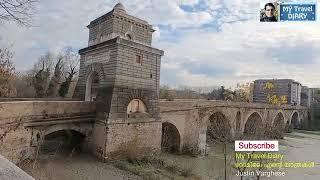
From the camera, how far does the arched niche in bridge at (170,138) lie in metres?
18.7

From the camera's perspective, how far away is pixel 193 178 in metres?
13.2

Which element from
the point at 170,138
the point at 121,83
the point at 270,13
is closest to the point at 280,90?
the point at 170,138

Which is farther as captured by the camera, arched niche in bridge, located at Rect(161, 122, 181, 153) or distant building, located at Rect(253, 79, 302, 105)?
distant building, located at Rect(253, 79, 302, 105)

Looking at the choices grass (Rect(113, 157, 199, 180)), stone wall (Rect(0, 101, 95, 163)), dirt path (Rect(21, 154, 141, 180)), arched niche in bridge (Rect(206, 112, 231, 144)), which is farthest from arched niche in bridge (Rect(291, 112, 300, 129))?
stone wall (Rect(0, 101, 95, 163))

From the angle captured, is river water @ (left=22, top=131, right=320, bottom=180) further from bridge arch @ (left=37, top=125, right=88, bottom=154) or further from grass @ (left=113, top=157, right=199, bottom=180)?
bridge arch @ (left=37, top=125, right=88, bottom=154)

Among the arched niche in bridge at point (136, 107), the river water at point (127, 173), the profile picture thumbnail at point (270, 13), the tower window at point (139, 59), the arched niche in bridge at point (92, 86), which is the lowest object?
the river water at point (127, 173)

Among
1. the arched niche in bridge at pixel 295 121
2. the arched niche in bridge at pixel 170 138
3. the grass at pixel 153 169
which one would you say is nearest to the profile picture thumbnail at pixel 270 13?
the grass at pixel 153 169

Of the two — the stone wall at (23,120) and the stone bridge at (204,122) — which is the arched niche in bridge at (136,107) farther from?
the stone wall at (23,120)

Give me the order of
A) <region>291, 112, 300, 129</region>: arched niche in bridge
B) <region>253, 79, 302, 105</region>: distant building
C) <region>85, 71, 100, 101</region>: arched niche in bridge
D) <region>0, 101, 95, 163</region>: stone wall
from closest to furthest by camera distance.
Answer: <region>0, 101, 95, 163</region>: stone wall, <region>85, 71, 100, 101</region>: arched niche in bridge, <region>291, 112, 300, 129</region>: arched niche in bridge, <region>253, 79, 302, 105</region>: distant building

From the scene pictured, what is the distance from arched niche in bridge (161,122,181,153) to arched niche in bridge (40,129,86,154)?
5.22 meters

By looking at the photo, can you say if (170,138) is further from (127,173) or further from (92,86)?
(127,173)

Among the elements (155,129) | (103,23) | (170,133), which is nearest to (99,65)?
(103,23)

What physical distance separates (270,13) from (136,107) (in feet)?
28.6

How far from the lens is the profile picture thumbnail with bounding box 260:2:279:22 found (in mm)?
8172
